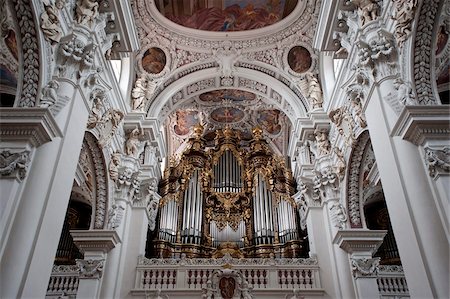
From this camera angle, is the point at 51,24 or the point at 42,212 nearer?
the point at 42,212

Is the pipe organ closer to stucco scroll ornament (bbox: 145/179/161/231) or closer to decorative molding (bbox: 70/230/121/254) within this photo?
stucco scroll ornament (bbox: 145/179/161/231)

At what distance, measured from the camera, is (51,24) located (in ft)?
21.0

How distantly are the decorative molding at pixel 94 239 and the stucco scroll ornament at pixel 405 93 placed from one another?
695 centimetres

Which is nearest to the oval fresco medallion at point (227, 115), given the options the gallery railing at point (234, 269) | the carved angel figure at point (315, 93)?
the carved angel figure at point (315, 93)

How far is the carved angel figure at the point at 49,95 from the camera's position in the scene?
20.2ft

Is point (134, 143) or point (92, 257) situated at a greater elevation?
point (134, 143)

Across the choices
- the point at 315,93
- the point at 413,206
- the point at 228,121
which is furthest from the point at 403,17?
the point at 228,121

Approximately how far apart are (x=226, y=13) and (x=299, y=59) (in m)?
2.75

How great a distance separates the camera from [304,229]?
1269cm

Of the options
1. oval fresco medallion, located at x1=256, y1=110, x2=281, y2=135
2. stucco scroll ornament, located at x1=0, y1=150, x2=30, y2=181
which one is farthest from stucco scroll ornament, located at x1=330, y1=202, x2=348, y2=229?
stucco scroll ornament, located at x1=0, y1=150, x2=30, y2=181

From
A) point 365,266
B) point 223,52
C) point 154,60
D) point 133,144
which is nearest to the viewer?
point 365,266

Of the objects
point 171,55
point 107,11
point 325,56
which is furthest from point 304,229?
point 107,11

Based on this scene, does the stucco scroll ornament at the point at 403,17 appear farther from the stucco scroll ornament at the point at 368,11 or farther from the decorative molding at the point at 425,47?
the stucco scroll ornament at the point at 368,11

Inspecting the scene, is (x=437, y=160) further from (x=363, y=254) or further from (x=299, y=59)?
(x=299, y=59)
